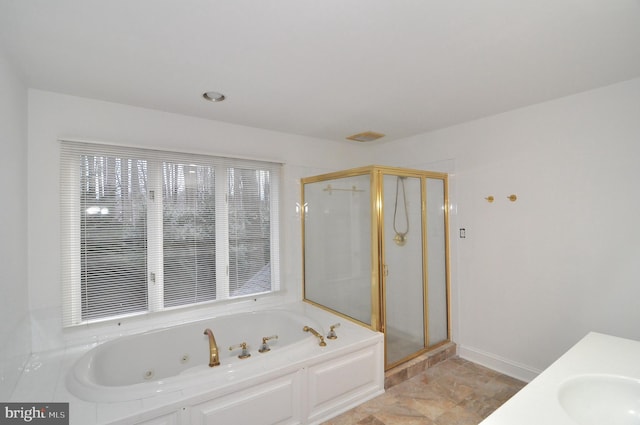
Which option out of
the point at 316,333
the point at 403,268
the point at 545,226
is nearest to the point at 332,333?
the point at 316,333

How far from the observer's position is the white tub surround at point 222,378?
1.61m

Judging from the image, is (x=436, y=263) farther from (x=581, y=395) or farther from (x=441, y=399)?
(x=581, y=395)

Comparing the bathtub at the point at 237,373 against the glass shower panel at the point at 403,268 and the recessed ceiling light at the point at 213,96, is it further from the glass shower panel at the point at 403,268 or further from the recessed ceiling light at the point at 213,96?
the recessed ceiling light at the point at 213,96

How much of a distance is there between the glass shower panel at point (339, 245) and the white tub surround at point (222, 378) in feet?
0.87

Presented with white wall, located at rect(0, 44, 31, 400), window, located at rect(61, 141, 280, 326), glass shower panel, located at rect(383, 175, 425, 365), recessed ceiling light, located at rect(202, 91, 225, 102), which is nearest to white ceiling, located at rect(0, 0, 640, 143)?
recessed ceiling light, located at rect(202, 91, 225, 102)

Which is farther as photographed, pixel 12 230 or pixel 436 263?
pixel 436 263

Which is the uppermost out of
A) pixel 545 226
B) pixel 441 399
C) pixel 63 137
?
pixel 63 137

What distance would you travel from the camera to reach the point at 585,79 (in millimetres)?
2064

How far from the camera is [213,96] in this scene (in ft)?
7.59

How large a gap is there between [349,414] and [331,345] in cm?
50

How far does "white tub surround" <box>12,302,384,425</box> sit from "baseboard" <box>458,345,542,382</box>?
43.0 inches

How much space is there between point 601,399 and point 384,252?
1.59 meters

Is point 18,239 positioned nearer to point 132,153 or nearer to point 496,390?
point 132,153

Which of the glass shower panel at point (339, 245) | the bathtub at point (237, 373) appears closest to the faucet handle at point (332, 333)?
the bathtub at point (237, 373)
